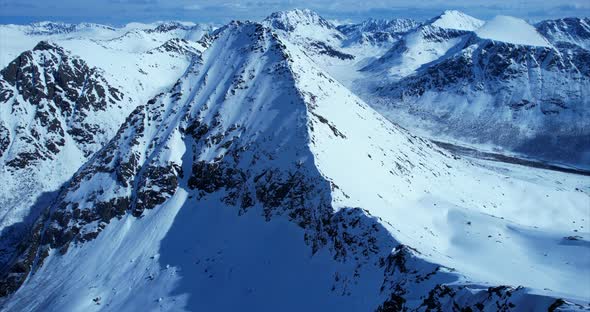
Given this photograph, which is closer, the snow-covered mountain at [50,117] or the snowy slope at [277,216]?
the snowy slope at [277,216]

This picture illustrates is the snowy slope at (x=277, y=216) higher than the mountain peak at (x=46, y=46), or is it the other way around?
the mountain peak at (x=46, y=46)

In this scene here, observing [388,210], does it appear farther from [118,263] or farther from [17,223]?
[17,223]

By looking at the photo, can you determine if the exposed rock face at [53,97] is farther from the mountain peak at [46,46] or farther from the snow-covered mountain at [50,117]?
the mountain peak at [46,46]

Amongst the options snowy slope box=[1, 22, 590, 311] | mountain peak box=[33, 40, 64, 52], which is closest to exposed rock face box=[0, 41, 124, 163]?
mountain peak box=[33, 40, 64, 52]

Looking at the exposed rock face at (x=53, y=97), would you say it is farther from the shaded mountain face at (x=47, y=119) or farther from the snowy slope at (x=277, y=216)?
the snowy slope at (x=277, y=216)

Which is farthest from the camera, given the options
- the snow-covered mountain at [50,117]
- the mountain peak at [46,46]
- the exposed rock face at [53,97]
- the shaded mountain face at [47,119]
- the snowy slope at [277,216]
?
the mountain peak at [46,46]

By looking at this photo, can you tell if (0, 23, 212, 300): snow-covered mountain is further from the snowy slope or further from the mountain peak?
the snowy slope

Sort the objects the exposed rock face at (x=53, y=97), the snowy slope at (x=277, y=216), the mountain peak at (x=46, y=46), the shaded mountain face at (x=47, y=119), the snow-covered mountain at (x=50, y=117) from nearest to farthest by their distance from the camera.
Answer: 1. the snowy slope at (x=277, y=216)
2. the snow-covered mountain at (x=50, y=117)
3. the shaded mountain face at (x=47, y=119)
4. the exposed rock face at (x=53, y=97)
5. the mountain peak at (x=46, y=46)

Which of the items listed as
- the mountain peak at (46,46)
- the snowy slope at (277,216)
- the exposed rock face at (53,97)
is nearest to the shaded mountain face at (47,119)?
the exposed rock face at (53,97)
